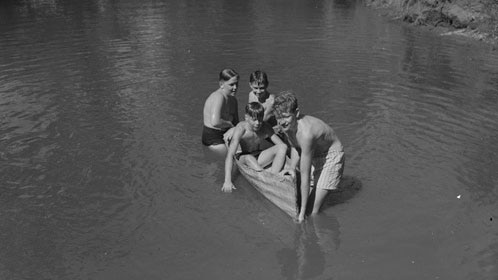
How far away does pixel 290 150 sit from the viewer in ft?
22.9

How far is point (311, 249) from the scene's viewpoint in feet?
18.5

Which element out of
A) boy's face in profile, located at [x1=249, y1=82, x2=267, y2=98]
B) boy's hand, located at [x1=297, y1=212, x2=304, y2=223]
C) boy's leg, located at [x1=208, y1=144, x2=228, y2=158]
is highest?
boy's face in profile, located at [x1=249, y1=82, x2=267, y2=98]

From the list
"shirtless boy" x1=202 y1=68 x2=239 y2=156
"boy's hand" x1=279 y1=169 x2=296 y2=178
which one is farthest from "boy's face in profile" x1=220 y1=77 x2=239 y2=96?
"boy's hand" x1=279 y1=169 x2=296 y2=178

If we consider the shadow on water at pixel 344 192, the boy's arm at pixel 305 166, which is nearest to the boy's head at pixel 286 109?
the boy's arm at pixel 305 166

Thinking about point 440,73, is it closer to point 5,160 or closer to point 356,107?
point 356,107

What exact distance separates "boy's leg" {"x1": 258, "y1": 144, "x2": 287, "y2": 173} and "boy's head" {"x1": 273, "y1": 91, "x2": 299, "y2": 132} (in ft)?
4.53

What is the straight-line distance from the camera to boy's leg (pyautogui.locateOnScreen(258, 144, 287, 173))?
22.3 feet

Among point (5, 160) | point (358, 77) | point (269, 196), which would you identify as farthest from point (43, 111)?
point (358, 77)

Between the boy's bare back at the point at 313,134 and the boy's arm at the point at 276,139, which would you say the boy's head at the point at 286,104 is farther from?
the boy's arm at the point at 276,139

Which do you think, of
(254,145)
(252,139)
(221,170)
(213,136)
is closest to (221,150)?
(213,136)

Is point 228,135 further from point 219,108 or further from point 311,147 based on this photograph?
point 311,147

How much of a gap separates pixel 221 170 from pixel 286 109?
2.65m

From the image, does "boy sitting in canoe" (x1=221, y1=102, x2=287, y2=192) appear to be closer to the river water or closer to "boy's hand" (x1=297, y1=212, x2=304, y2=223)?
the river water

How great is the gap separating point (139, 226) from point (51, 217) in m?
1.16
